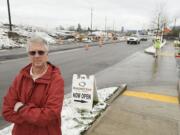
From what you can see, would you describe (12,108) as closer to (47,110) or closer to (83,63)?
(47,110)

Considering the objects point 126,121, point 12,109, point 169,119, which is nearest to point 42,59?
point 12,109

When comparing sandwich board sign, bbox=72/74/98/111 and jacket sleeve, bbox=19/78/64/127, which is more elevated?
Result: jacket sleeve, bbox=19/78/64/127

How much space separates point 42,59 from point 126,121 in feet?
10.8

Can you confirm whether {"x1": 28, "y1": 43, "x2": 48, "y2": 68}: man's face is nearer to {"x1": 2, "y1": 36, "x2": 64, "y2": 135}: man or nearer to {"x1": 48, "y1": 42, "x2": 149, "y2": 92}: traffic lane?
{"x1": 2, "y1": 36, "x2": 64, "y2": 135}: man

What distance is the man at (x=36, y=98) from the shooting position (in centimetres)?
205

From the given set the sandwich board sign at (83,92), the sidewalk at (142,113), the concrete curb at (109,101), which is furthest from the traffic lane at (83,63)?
the sandwich board sign at (83,92)

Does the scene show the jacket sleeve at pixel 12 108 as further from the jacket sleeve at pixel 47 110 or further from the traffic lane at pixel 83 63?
the traffic lane at pixel 83 63

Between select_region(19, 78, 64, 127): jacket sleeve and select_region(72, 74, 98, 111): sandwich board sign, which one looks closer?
select_region(19, 78, 64, 127): jacket sleeve

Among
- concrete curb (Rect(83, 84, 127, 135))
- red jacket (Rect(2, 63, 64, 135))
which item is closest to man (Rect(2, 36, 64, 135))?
red jacket (Rect(2, 63, 64, 135))

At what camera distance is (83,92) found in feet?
18.4

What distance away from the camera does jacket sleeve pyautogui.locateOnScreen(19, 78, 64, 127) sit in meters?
2.02

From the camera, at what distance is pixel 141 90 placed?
26.3 feet

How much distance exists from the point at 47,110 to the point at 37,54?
0.56 meters

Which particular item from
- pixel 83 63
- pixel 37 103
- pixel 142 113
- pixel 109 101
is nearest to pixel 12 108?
pixel 37 103
